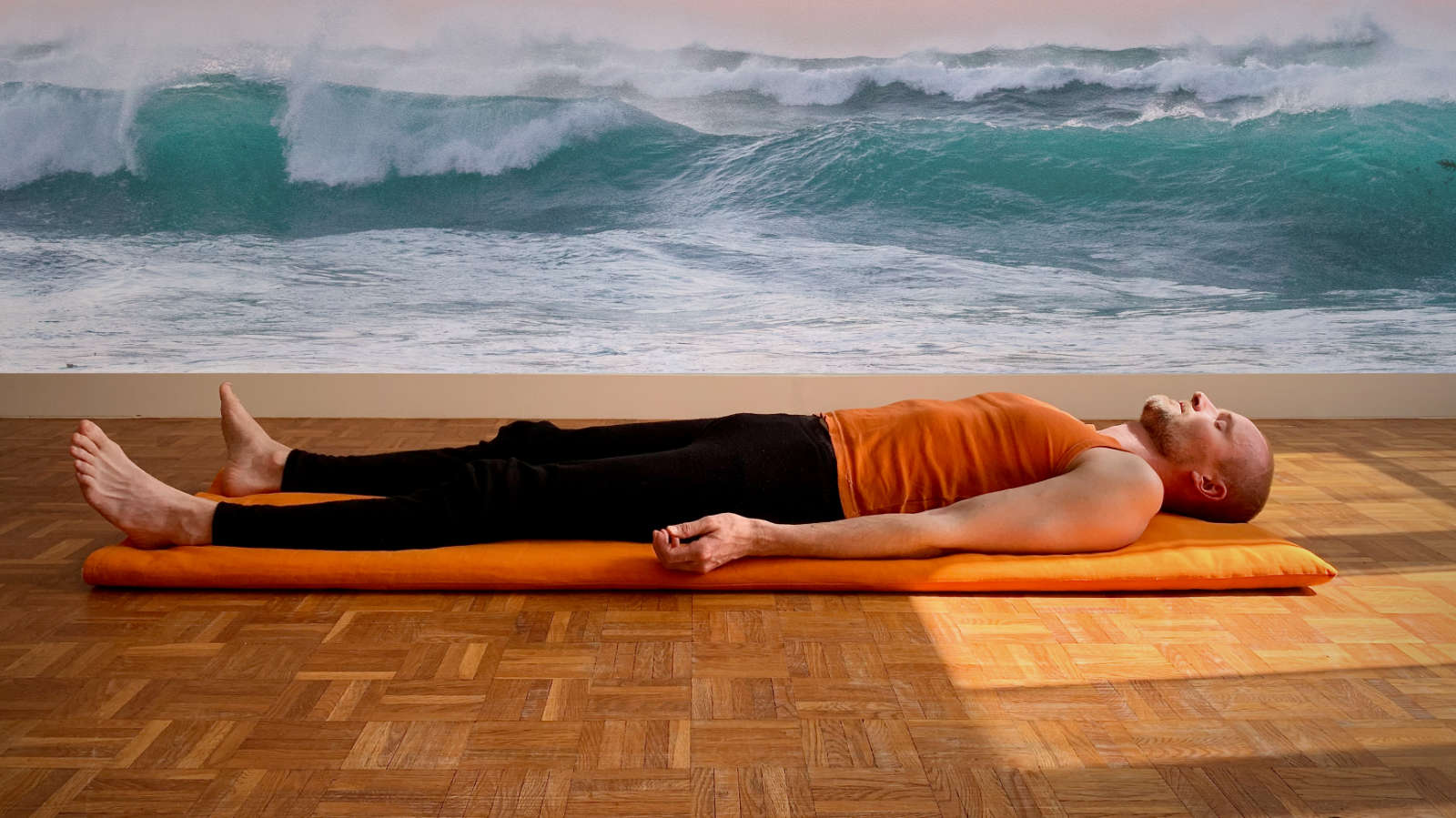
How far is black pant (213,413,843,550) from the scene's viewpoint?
2.43 m

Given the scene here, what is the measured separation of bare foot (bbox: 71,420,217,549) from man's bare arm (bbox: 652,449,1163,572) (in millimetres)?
1000

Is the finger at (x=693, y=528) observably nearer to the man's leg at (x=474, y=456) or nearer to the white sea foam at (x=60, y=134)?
the man's leg at (x=474, y=456)

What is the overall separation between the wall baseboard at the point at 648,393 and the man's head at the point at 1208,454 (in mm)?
2231

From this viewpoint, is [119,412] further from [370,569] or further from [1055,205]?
[1055,205]

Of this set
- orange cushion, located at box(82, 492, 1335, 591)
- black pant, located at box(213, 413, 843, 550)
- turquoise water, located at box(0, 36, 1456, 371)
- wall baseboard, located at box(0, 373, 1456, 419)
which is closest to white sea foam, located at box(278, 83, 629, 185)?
turquoise water, located at box(0, 36, 1456, 371)

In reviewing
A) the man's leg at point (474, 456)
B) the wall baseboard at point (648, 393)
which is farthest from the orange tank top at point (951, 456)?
the wall baseboard at point (648, 393)

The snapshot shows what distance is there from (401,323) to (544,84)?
1.41m

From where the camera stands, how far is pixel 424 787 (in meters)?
1.59

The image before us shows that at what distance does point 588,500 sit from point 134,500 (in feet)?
3.04

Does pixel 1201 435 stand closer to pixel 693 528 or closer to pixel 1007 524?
pixel 1007 524

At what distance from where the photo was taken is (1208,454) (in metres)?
2.59

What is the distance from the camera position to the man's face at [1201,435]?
2.57m

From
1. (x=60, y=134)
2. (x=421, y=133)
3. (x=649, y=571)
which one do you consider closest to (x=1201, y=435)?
(x=649, y=571)

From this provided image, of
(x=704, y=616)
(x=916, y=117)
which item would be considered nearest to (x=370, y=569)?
(x=704, y=616)
